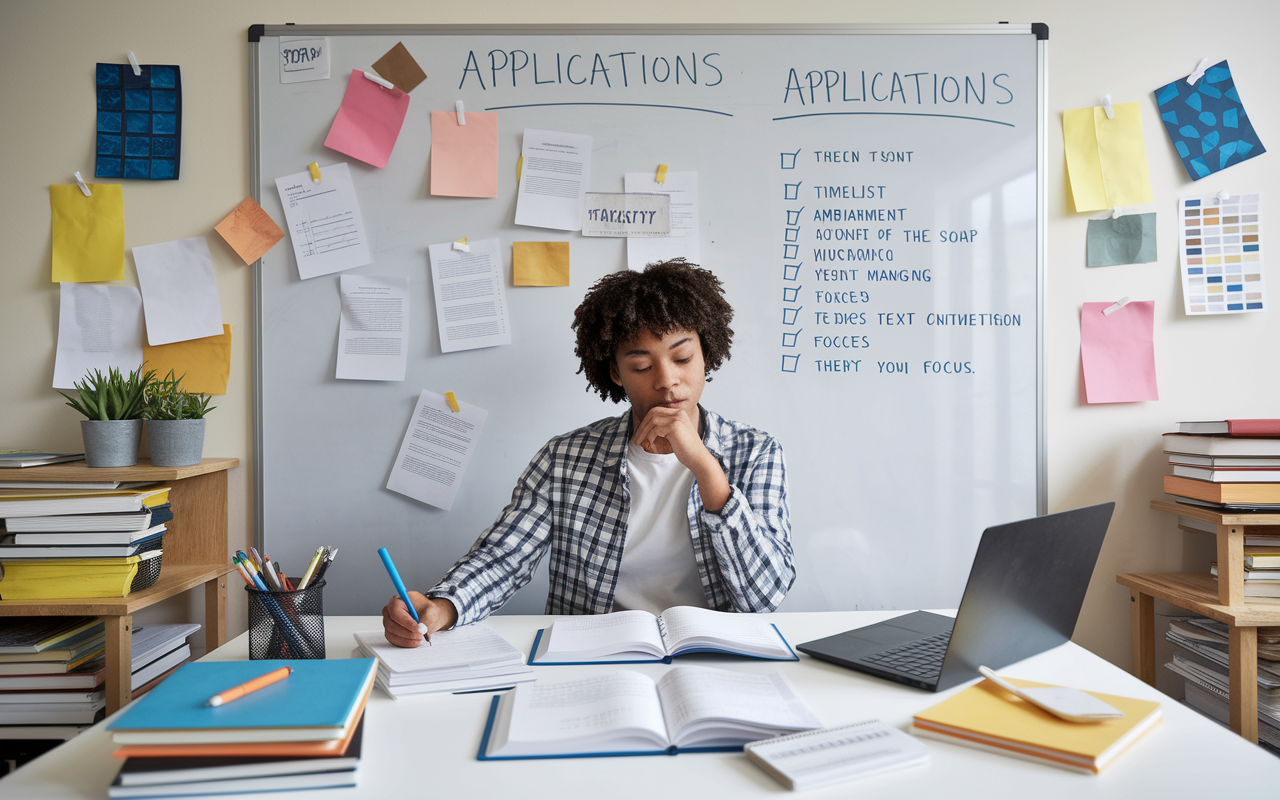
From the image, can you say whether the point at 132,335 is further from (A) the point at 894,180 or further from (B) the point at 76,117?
(A) the point at 894,180

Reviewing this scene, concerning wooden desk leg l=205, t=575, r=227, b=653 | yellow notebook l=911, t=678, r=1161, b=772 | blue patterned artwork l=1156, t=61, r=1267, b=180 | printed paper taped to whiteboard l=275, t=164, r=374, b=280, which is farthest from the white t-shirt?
blue patterned artwork l=1156, t=61, r=1267, b=180

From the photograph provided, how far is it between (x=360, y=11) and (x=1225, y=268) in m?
2.21

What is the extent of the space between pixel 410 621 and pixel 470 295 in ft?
3.17

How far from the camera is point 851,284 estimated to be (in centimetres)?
181

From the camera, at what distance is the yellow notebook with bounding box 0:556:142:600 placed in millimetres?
1459

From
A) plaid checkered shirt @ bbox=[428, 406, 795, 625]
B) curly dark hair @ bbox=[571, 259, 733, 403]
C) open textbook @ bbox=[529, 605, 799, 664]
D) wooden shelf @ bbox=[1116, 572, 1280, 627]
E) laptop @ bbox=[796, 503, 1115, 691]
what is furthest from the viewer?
wooden shelf @ bbox=[1116, 572, 1280, 627]

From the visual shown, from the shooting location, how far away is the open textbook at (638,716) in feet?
2.36

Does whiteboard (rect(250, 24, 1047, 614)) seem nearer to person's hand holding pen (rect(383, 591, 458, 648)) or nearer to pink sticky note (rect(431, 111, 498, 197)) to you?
pink sticky note (rect(431, 111, 498, 197))

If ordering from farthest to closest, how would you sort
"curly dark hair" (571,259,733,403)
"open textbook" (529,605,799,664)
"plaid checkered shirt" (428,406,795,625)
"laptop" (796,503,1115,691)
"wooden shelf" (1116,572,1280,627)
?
"wooden shelf" (1116,572,1280,627) < "curly dark hair" (571,259,733,403) < "plaid checkered shirt" (428,406,795,625) < "open textbook" (529,605,799,664) < "laptop" (796,503,1115,691)

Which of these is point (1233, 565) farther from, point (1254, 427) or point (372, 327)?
point (372, 327)

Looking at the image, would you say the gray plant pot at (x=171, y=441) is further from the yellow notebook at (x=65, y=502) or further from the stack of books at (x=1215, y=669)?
the stack of books at (x=1215, y=669)

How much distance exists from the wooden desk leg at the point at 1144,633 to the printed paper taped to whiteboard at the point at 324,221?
6.69 feet

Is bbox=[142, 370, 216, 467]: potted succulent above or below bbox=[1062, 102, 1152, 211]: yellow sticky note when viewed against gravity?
below

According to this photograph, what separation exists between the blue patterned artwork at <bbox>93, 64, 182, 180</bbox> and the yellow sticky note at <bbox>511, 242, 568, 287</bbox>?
849mm
